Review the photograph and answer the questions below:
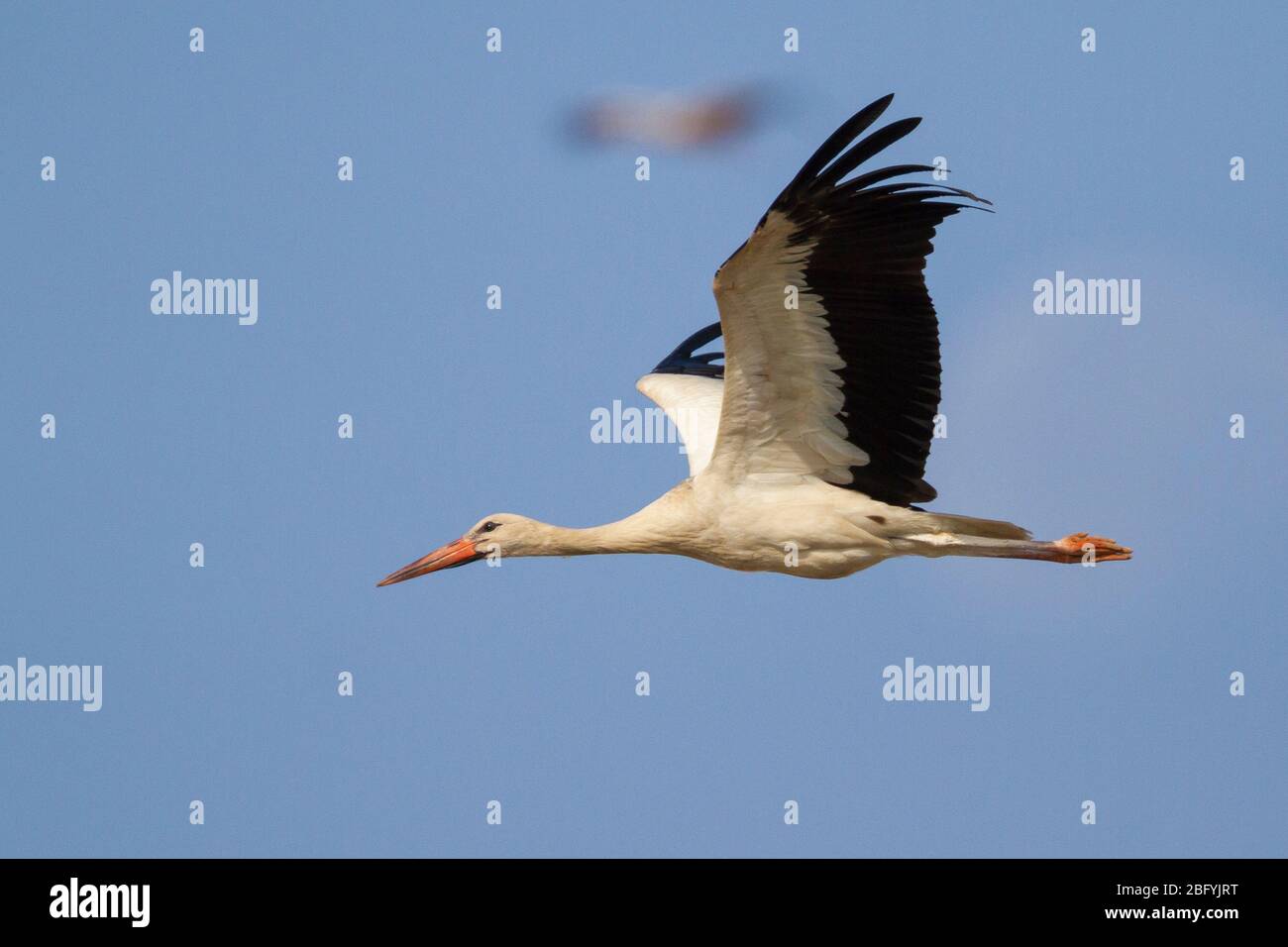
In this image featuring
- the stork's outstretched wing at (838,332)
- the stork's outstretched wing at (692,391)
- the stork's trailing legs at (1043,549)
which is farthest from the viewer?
the stork's outstretched wing at (692,391)

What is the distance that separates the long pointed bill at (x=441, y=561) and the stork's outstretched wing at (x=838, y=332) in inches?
75.8

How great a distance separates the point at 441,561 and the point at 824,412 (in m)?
2.88

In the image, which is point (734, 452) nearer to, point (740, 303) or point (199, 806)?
point (740, 303)

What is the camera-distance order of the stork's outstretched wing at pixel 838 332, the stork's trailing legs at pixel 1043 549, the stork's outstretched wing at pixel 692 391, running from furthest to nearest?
the stork's outstretched wing at pixel 692 391 < the stork's trailing legs at pixel 1043 549 < the stork's outstretched wing at pixel 838 332

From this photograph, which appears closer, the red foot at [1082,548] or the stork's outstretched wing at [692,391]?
the red foot at [1082,548]

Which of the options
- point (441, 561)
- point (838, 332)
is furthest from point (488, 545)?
point (838, 332)

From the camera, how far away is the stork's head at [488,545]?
14062mm

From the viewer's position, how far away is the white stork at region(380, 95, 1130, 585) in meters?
12.1

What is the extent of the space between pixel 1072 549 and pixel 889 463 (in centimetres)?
137

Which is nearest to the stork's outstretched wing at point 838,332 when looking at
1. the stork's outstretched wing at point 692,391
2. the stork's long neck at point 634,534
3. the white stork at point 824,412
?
the white stork at point 824,412

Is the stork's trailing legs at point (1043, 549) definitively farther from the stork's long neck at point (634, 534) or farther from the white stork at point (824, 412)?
the stork's long neck at point (634, 534)

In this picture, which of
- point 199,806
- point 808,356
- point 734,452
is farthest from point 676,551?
point 199,806

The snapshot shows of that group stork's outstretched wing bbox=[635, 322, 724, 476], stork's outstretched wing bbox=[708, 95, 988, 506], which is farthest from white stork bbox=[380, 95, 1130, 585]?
stork's outstretched wing bbox=[635, 322, 724, 476]

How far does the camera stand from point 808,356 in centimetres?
1265
